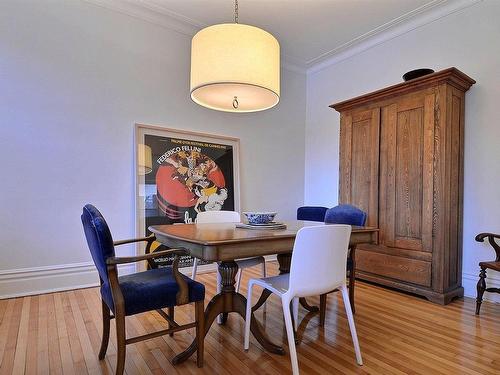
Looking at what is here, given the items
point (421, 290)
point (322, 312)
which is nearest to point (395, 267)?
point (421, 290)

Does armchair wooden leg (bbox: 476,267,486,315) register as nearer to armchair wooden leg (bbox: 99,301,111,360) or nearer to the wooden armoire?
the wooden armoire

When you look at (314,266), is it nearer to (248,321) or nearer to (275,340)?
(248,321)

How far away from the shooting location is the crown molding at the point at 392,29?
316cm

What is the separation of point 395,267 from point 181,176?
2.48 metres

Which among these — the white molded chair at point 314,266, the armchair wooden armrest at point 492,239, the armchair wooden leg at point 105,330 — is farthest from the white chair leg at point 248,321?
the armchair wooden armrest at point 492,239

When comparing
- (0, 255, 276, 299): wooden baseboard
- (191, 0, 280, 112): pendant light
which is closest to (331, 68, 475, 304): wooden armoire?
(191, 0, 280, 112): pendant light

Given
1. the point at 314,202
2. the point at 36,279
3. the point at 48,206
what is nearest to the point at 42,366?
the point at 36,279

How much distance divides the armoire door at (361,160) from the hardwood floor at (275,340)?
1121 mm

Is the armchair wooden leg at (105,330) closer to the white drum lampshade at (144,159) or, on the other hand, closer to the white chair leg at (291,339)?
the white chair leg at (291,339)

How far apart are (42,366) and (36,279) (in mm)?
1439

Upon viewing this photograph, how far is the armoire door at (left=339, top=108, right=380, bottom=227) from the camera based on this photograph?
130 inches

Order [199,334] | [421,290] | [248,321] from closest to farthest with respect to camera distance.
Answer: [199,334] → [248,321] → [421,290]

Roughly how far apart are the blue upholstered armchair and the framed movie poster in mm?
1660

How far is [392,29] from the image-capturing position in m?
3.64
